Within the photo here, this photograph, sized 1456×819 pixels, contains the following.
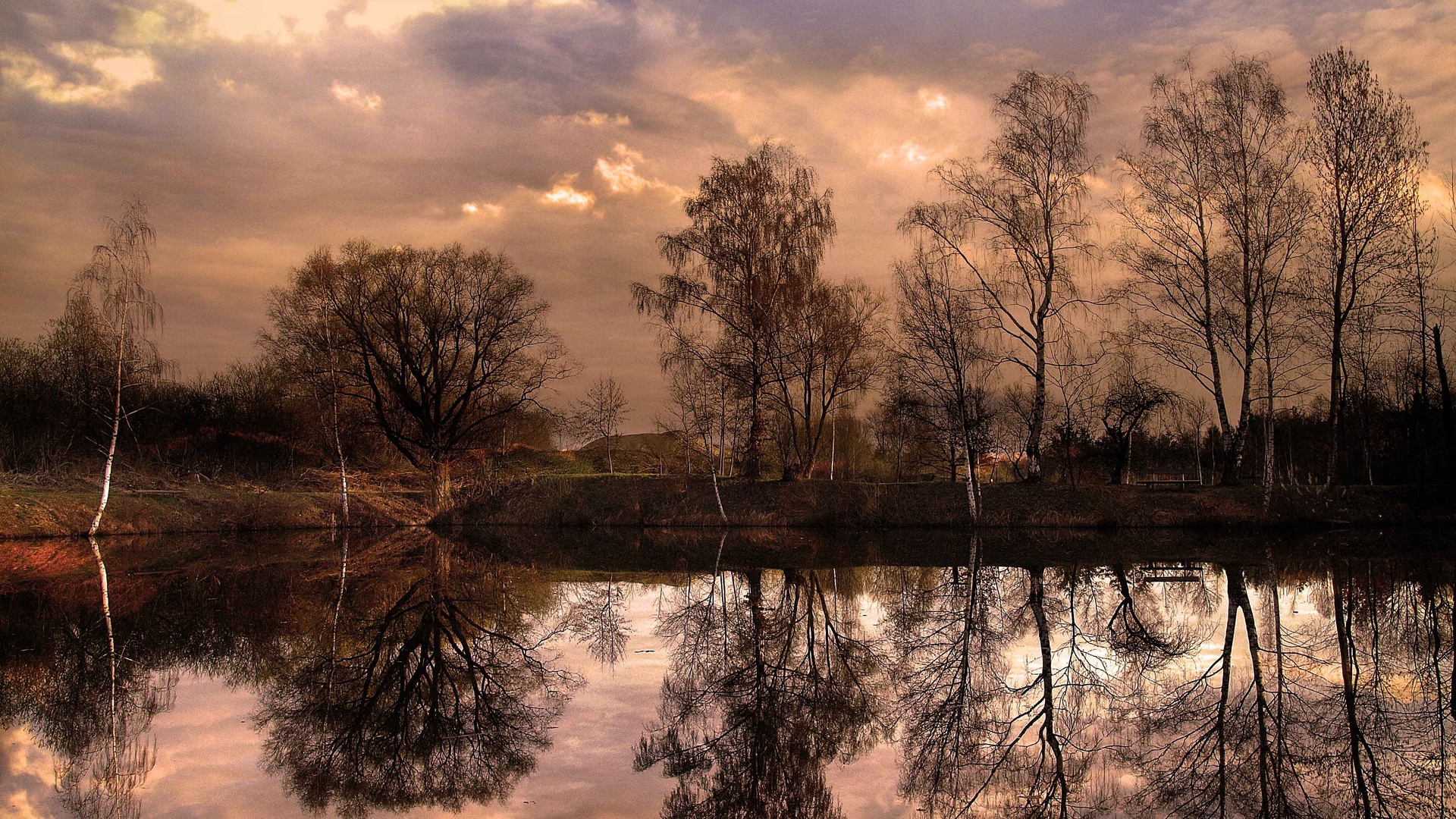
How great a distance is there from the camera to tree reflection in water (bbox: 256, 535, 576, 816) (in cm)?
536

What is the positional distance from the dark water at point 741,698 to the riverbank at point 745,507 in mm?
12174

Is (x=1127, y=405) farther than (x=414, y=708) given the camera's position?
Yes

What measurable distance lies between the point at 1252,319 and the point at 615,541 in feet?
70.4

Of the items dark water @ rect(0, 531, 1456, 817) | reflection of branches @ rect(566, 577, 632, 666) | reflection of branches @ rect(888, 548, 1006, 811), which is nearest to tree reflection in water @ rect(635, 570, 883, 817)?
dark water @ rect(0, 531, 1456, 817)

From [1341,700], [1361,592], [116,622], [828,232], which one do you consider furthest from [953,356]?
[116,622]

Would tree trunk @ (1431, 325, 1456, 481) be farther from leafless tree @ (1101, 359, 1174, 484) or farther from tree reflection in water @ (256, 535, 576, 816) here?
tree reflection in water @ (256, 535, 576, 816)

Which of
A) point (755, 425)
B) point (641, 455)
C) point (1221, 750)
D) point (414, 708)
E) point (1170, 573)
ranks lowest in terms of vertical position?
point (1170, 573)

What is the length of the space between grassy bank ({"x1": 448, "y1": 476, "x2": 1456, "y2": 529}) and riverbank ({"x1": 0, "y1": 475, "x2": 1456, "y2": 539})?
41 millimetres

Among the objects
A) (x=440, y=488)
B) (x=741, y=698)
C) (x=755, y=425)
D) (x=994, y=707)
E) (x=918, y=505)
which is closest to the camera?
(x=994, y=707)

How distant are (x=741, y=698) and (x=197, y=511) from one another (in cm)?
2817

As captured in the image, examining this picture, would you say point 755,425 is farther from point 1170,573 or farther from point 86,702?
point 86,702

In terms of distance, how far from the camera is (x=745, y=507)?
104 feet

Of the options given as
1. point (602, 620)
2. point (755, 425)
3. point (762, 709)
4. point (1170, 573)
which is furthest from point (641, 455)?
point (762, 709)

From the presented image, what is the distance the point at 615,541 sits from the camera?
26125mm
